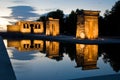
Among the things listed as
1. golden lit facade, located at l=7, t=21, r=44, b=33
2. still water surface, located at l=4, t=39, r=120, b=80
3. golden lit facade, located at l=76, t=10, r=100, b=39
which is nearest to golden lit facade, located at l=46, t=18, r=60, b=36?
golden lit facade, located at l=7, t=21, r=44, b=33

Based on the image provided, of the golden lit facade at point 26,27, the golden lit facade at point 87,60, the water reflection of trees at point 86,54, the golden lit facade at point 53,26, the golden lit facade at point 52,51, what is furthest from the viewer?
the golden lit facade at point 26,27

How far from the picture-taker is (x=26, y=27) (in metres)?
46.8

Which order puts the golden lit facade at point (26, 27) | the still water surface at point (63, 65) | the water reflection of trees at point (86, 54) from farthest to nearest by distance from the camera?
the golden lit facade at point (26, 27) → the water reflection of trees at point (86, 54) → the still water surface at point (63, 65)

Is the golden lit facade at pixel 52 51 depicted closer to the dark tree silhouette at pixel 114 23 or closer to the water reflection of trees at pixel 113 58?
the water reflection of trees at pixel 113 58

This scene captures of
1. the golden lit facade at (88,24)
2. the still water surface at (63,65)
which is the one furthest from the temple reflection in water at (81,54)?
the golden lit facade at (88,24)

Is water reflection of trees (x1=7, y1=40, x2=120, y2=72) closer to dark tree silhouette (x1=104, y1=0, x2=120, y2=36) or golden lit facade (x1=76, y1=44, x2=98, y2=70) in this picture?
golden lit facade (x1=76, y1=44, x2=98, y2=70)

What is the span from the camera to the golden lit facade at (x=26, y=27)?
46.0 meters

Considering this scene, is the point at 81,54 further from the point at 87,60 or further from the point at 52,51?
the point at 52,51

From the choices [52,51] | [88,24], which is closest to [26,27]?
[88,24]

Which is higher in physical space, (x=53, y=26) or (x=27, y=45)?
(x=53, y=26)

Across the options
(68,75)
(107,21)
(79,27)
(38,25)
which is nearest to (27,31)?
(38,25)

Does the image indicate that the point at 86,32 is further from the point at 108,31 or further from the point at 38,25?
the point at 38,25

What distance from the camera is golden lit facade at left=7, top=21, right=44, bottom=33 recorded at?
46000 mm

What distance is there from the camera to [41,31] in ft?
159
